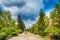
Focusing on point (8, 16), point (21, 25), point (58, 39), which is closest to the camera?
point (58, 39)

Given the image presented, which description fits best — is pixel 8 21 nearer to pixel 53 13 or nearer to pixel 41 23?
pixel 41 23

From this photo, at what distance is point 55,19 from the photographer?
105 feet

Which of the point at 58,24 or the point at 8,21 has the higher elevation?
the point at 8,21

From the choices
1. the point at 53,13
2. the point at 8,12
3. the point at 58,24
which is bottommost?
the point at 58,24

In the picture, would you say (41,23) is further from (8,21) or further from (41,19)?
(8,21)

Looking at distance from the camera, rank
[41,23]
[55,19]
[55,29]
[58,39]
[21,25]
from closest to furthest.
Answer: [58,39] → [55,29] → [55,19] → [41,23] → [21,25]

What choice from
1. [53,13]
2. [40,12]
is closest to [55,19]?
[53,13]

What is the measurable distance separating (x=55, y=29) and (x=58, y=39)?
9.97 m

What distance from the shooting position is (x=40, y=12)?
5747cm

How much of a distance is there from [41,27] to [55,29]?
970 inches

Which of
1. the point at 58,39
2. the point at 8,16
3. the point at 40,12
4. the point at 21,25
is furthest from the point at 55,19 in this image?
the point at 21,25

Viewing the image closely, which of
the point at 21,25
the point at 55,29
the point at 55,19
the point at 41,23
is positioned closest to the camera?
the point at 55,29

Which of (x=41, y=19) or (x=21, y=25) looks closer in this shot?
(x=41, y=19)

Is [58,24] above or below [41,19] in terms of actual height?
below
